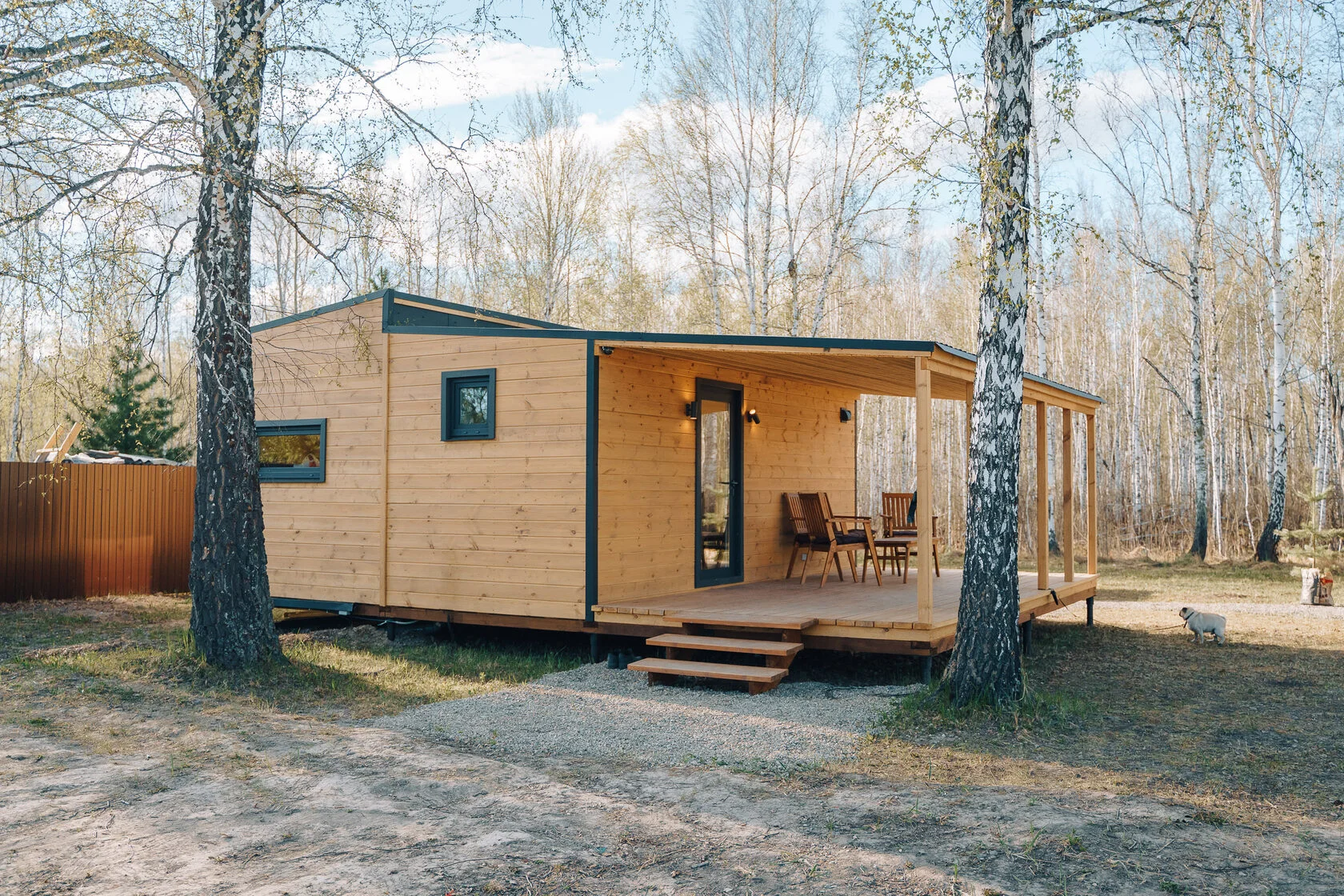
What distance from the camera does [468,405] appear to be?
8070mm

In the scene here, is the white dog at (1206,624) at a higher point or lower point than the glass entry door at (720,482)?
lower

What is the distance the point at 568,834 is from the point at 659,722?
1881 mm

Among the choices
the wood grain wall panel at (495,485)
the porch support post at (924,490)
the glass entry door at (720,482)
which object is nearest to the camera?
the porch support post at (924,490)

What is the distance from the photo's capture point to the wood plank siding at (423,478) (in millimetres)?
7574

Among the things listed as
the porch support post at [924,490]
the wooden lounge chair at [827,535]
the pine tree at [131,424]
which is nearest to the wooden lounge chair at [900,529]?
the wooden lounge chair at [827,535]

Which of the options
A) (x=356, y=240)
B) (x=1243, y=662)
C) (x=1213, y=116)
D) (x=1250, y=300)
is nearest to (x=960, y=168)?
(x=1213, y=116)

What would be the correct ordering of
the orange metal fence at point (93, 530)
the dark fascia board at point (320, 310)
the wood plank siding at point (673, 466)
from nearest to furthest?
the wood plank siding at point (673, 466), the dark fascia board at point (320, 310), the orange metal fence at point (93, 530)

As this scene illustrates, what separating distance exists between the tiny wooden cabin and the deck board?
1.1 inches

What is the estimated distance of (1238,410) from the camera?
19609mm

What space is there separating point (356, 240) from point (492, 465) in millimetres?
2074

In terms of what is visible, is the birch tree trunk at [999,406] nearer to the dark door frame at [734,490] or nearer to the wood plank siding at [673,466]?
the wood plank siding at [673,466]

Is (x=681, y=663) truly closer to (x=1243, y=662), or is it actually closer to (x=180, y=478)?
(x=1243, y=662)

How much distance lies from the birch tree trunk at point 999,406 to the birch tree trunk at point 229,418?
14.8 feet

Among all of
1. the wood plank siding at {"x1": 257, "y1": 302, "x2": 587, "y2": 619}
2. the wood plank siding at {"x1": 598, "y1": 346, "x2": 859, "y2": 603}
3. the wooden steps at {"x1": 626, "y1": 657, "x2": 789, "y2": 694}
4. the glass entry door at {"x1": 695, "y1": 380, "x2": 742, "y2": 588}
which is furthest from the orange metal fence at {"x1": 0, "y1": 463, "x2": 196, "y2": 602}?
the wooden steps at {"x1": 626, "y1": 657, "x2": 789, "y2": 694}
